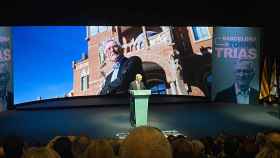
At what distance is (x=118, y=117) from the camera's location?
35.2 ft

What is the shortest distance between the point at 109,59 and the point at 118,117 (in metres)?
3.03

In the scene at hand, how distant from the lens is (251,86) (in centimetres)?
1297

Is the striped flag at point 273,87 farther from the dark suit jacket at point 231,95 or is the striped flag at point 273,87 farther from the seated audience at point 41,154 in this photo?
the seated audience at point 41,154

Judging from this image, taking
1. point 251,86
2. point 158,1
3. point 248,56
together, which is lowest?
point 251,86

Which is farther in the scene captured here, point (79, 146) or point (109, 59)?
point (109, 59)

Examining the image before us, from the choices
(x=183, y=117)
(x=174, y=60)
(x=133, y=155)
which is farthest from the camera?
(x=174, y=60)

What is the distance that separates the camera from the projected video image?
491 inches

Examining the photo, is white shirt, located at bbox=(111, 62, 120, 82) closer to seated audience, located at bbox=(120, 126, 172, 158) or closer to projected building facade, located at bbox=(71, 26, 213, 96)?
projected building facade, located at bbox=(71, 26, 213, 96)

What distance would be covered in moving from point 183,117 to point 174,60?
3.45 metres

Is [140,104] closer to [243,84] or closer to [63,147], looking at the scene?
[243,84]

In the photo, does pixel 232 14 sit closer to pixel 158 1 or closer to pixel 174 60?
pixel 158 1

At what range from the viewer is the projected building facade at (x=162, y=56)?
13227 mm

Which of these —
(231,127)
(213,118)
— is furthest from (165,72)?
(231,127)

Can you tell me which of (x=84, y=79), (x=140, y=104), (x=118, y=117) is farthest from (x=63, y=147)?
(x=84, y=79)
